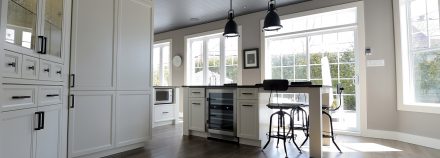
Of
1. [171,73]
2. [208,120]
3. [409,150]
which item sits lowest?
[409,150]

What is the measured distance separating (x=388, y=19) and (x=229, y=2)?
2799mm

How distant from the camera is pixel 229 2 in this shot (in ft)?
15.8

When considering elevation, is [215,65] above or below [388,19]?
below

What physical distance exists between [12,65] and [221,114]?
2848 mm

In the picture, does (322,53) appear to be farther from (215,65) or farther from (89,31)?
(89,31)

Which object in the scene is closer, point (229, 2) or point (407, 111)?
point (407, 111)

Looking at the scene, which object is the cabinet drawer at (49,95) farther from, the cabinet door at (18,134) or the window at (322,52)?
the window at (322,52)

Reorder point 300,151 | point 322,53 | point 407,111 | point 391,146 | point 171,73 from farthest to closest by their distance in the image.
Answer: point 171,73
point 322,53
point 407,111
point 391,146
point 300,151

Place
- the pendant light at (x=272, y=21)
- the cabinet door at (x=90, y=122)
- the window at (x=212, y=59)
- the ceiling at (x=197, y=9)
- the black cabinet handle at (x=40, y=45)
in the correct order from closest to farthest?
1. the black cabinet handle at (x=40, y=45)
2. the cabinet door at (x=90, y=122)
3. the pendant light at (x=272, y=21)
4. the ceiling at (x=197, y=9)
5. the window at (x=212, y=59)

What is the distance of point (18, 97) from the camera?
1.51m

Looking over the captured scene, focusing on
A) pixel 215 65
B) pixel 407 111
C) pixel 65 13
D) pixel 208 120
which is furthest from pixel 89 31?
pixel 407 111

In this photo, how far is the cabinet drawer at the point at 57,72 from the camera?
2.08 metres

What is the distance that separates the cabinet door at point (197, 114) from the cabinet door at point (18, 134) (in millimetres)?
2595

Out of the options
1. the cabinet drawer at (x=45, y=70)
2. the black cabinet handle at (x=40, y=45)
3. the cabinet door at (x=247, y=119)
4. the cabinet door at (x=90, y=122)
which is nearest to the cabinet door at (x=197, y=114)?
the cabinet door at (x=247, y=119)
